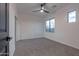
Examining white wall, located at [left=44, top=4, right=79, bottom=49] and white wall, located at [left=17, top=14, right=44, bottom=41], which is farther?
white wall, located at [left=17, top=14, right=44, bottom=41]

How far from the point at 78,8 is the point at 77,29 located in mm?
1034

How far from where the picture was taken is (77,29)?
14.5ft

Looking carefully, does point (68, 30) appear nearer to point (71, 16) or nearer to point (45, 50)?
point (71, 16)

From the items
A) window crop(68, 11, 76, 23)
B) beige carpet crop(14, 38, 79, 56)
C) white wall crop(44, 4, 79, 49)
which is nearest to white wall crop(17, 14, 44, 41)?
white wall crop(44, 4, 79, 49)

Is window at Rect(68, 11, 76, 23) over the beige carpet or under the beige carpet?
over

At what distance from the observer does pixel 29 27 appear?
8367 millimetres

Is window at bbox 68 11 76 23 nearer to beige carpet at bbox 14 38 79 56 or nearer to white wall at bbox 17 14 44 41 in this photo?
beige carpet at bbox 14 38 79 56

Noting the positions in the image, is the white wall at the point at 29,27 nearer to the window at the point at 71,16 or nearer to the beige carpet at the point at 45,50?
the beige carpet at the point at 45,50

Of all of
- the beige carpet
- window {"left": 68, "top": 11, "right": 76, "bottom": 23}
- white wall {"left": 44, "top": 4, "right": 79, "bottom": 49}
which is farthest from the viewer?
window {"left": 68, "top": 11, "right": 76, "bottom": 23}

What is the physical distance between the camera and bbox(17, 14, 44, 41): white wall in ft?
25.3

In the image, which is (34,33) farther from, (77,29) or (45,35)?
(77,29)

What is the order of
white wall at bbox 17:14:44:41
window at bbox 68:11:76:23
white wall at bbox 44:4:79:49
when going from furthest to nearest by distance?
white wall at bbox 17:14:44:41, window at bbox 68:11:76:23, white wall at bbox 44:4:79:49

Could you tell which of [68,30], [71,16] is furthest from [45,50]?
[71,16]

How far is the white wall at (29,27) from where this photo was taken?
770 centimetres
